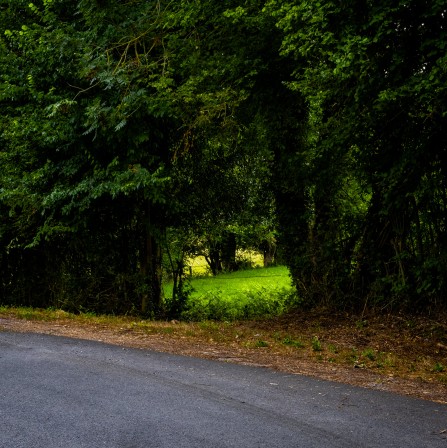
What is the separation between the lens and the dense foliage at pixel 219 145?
34.3 ft

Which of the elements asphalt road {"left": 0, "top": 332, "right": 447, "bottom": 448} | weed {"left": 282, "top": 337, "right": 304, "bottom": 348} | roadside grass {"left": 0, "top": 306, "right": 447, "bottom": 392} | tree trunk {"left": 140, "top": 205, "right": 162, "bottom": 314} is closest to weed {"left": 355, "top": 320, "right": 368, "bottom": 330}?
roadside grass {"left": 0, "top": 306, "right": 447, "bottom": 392}

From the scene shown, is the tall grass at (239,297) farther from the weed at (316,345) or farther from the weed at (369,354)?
the weed at (369,354)

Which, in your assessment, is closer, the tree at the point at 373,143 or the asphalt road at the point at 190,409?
the asphalt road at the point at 190,409

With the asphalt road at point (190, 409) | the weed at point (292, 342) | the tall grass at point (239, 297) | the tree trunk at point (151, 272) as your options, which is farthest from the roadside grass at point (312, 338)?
the tall grass at point (239, 297)

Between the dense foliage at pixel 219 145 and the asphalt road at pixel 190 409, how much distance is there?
4.50m

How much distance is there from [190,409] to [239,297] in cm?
1515

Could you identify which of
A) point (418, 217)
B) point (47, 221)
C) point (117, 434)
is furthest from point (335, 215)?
point (117, 434)

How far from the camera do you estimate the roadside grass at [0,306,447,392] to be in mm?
9453

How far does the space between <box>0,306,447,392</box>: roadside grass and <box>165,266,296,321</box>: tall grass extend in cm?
258

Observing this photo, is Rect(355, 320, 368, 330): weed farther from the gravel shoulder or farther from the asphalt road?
the asphalt road

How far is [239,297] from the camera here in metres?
21.4

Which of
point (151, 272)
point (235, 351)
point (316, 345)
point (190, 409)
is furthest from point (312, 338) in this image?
point (151, 272)

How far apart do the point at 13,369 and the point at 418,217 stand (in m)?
8.25

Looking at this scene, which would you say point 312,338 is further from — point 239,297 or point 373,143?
point 239,297
